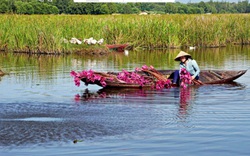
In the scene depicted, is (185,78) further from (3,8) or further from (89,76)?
(3,8)

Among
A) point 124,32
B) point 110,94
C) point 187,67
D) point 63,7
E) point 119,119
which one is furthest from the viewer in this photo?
point 63,7

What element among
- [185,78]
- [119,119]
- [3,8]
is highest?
[3,8]

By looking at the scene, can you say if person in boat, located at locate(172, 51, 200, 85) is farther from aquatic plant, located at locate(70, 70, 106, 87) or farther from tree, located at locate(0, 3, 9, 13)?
tree, located at locate(0, 3, 9, 13)

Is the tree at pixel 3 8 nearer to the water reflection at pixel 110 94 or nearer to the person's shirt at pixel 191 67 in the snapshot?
the water reflection at pixel 110 94

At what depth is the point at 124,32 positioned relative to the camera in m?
35.2

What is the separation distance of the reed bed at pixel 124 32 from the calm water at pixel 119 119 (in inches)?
421

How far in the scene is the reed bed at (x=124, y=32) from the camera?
3150cm

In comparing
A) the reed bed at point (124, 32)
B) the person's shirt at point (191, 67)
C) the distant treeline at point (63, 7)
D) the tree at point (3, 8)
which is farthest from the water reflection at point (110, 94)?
the tree at point (3, 8)

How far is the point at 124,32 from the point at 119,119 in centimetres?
2298

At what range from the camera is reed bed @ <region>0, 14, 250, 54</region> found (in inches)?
1240

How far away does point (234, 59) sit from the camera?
1096 inches

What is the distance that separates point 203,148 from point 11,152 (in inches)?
117

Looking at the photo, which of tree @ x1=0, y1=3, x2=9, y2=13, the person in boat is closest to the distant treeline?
tree @ x1=0, y1=3, x2=9, y2=13

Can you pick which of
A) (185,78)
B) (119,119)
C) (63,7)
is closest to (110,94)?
(185,78)
